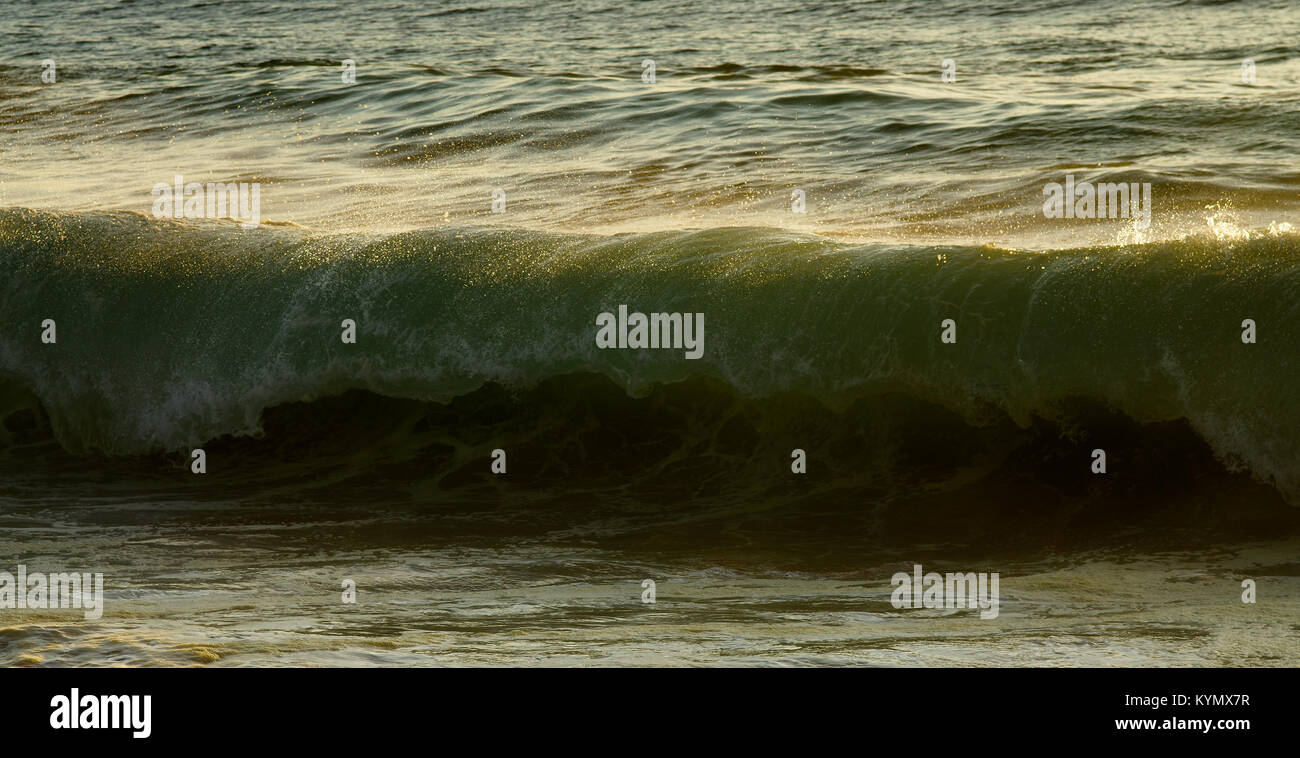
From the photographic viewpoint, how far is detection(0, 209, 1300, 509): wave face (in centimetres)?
629

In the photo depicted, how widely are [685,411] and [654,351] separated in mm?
395

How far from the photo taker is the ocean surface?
15.3ft

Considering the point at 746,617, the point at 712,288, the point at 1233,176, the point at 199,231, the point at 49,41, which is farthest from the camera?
the point at 49,41

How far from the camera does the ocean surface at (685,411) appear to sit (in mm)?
4672

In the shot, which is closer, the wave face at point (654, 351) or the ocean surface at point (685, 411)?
the ocean surface at point (685, 411)

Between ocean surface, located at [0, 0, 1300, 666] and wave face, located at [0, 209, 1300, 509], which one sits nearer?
ocean surface, located at [0, 0, 1300, 666]

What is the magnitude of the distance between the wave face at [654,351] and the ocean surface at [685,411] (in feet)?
0.06

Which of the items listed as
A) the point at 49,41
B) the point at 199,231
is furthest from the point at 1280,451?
the point at 49,41

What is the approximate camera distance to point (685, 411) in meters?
7.31

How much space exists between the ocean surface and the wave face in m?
0.02

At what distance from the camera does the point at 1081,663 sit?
388 cm

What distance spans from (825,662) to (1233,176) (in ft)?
25.3

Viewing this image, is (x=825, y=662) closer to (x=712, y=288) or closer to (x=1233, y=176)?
(x=712, y=288)
